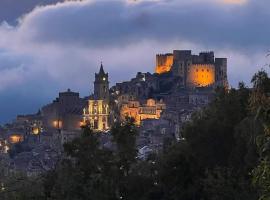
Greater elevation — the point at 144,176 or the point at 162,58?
the point at 162,58

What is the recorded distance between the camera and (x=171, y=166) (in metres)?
19.8

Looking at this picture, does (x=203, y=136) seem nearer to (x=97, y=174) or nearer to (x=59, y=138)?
(x=97, y=174)

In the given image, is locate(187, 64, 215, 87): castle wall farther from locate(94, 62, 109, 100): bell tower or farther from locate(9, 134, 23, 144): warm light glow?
locate(9, 134, 23, 144): warm light glow

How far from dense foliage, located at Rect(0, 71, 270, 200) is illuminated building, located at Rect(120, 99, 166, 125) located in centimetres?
5769

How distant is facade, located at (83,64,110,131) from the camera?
80.2 meters

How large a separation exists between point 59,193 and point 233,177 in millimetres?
4253

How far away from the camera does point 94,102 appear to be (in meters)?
81.6

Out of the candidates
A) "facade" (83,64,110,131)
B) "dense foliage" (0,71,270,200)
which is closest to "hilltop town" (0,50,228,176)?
"facade" (83,64,110,131)

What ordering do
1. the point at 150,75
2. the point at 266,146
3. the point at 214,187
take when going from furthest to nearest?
the point at 150,75, the point at 214,187, the point at 266,146

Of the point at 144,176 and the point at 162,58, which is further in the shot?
the point at 162,58

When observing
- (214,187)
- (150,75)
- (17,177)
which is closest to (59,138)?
(150,75)

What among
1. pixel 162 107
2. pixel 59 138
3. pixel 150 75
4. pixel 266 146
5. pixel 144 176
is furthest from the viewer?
pixel 150 75

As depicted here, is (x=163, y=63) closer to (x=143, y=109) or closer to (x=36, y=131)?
(x=143, y=109)

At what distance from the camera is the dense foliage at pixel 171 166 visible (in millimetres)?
17656
